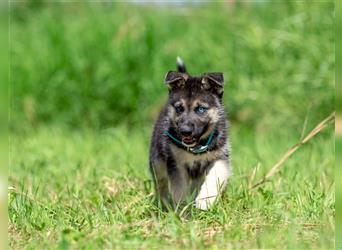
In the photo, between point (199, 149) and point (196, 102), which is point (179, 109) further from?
point (199, 149)

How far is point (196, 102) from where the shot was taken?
618cm

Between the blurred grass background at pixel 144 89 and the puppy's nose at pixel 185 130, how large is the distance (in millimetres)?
582

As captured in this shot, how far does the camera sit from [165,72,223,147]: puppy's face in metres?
6.12

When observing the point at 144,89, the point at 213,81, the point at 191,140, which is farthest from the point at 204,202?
the point at 144,89

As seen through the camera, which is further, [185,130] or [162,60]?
[162,60]

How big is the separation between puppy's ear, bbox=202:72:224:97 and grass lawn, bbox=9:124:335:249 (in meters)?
0.78

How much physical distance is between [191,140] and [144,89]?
5885mm

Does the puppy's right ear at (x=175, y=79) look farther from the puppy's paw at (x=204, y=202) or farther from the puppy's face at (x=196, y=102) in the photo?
the puppy's paw at (x=204, y=202)

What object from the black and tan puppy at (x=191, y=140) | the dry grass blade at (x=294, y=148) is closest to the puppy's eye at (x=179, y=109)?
the black and tan puppy at (x=191, y=140)

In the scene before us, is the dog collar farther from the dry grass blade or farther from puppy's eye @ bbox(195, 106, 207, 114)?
the dry grass blade

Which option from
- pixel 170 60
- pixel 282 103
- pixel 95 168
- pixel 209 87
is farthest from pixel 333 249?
pixel 170 60

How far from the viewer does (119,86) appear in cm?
1198

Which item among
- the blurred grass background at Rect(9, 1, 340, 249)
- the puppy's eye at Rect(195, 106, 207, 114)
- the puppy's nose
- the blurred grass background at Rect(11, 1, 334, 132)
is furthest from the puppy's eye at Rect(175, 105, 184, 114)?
the blurred grass background at Rect(11, 1, 334, 132)

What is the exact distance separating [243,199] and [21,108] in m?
6.70
